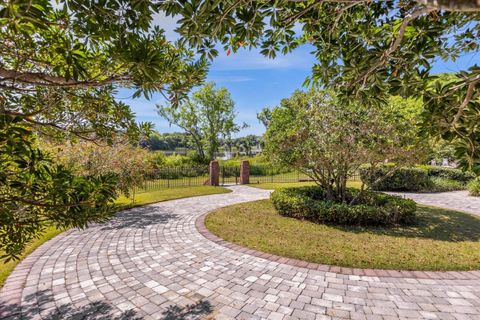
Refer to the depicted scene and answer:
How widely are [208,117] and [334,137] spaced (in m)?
32.1

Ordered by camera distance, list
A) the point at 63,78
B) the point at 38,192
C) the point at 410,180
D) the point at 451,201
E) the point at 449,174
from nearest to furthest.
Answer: the point at 38,192
the point at 63,78
the point at 451,201
the point at 410,180
the point at 449,174

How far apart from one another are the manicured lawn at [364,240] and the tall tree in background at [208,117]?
29.7 meters

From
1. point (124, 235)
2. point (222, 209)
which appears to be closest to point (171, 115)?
point (222, 209)

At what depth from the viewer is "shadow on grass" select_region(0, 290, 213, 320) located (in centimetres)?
328

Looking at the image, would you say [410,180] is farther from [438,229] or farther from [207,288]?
[207,288]

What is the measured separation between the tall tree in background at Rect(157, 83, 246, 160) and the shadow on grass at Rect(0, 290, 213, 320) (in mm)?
33425

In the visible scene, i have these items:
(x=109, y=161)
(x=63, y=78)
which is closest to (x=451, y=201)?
(x=109, y=161)

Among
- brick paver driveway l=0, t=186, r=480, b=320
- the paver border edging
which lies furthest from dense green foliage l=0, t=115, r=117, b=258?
the paver border edging

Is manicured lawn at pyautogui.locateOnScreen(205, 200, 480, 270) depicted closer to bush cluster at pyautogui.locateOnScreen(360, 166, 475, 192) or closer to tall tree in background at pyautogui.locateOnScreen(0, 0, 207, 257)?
tall tree in background at pyautogui.locateOnScreen(0, 0, 207, 257)

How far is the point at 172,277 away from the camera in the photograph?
4355 millimetres

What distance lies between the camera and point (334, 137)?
7363 millimetres

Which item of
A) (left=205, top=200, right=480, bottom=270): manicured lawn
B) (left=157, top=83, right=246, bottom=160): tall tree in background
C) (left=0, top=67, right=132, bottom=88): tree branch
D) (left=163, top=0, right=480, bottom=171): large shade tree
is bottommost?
(left=205, top=200, right=480, bottom=270): manicured lawn

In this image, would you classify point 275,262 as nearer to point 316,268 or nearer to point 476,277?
point 316,268

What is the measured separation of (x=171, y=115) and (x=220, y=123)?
24.8ft
